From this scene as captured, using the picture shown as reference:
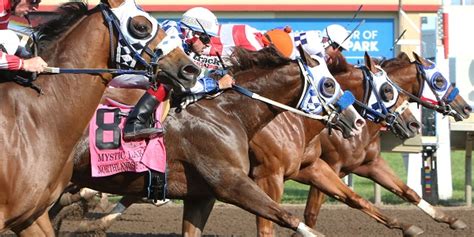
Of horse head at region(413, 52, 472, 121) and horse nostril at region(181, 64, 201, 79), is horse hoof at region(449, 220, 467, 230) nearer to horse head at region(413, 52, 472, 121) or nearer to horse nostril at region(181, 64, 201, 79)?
horse head at region(413, 52, 472, 121)

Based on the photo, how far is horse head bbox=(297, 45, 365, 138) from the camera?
7.75 m

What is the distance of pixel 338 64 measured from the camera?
9.43 metres

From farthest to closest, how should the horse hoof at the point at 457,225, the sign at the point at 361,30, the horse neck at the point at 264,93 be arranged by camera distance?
the sign at the point at 361,30
the horse hoof at the point at 457,225
the horse neck at the point at 264,93

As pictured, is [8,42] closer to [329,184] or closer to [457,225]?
[329,184]

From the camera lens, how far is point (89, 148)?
22.9 feet

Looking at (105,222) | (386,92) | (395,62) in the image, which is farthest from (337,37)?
(105,222)

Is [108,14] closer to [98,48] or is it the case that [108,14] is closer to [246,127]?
[98,48]

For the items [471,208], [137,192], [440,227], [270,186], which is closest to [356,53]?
[471,208]

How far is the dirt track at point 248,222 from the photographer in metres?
10.4

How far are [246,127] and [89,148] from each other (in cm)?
114

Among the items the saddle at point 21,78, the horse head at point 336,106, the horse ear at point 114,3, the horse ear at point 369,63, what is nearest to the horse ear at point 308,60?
the horse head at point 336,106

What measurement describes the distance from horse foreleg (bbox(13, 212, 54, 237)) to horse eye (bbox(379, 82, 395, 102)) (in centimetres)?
424

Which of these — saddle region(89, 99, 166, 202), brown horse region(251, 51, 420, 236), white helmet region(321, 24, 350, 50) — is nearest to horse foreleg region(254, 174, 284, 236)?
brown horse region(251, 51, 420, 236)

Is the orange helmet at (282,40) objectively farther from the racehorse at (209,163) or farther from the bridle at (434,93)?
the racehorse at (209,163)
